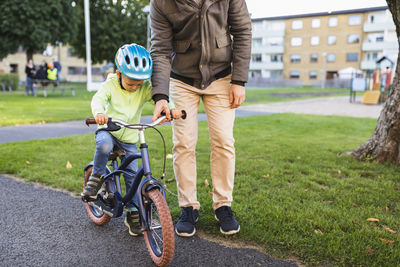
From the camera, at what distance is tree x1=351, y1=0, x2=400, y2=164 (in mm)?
4941

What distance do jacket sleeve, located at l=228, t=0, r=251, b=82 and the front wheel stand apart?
1163mm

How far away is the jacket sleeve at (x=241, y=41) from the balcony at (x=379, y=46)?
183 feet

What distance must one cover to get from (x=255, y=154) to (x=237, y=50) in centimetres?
314

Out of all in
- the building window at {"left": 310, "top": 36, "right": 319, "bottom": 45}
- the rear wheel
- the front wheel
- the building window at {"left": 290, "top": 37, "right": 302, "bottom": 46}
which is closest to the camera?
the front wheel

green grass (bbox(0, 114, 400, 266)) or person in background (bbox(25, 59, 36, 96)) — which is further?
person in background (bbox(25, 59, 36, 96))

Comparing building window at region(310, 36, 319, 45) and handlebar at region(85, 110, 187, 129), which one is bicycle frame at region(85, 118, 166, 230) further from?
building window at region(310, 36, 319, 45)

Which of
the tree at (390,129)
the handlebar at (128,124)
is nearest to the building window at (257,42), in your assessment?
the tree at (390,129)

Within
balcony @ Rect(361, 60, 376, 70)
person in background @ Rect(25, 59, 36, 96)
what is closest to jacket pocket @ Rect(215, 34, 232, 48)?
person in background @ Rect(25, 59, 36, 96)

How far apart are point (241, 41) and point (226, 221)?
1466mm

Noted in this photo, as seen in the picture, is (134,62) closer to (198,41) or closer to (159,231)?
(198,41)

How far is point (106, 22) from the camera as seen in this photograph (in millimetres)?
37094

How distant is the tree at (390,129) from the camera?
195 inches

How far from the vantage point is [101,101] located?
9.01ft

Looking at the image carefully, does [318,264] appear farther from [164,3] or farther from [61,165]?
[61,165]
